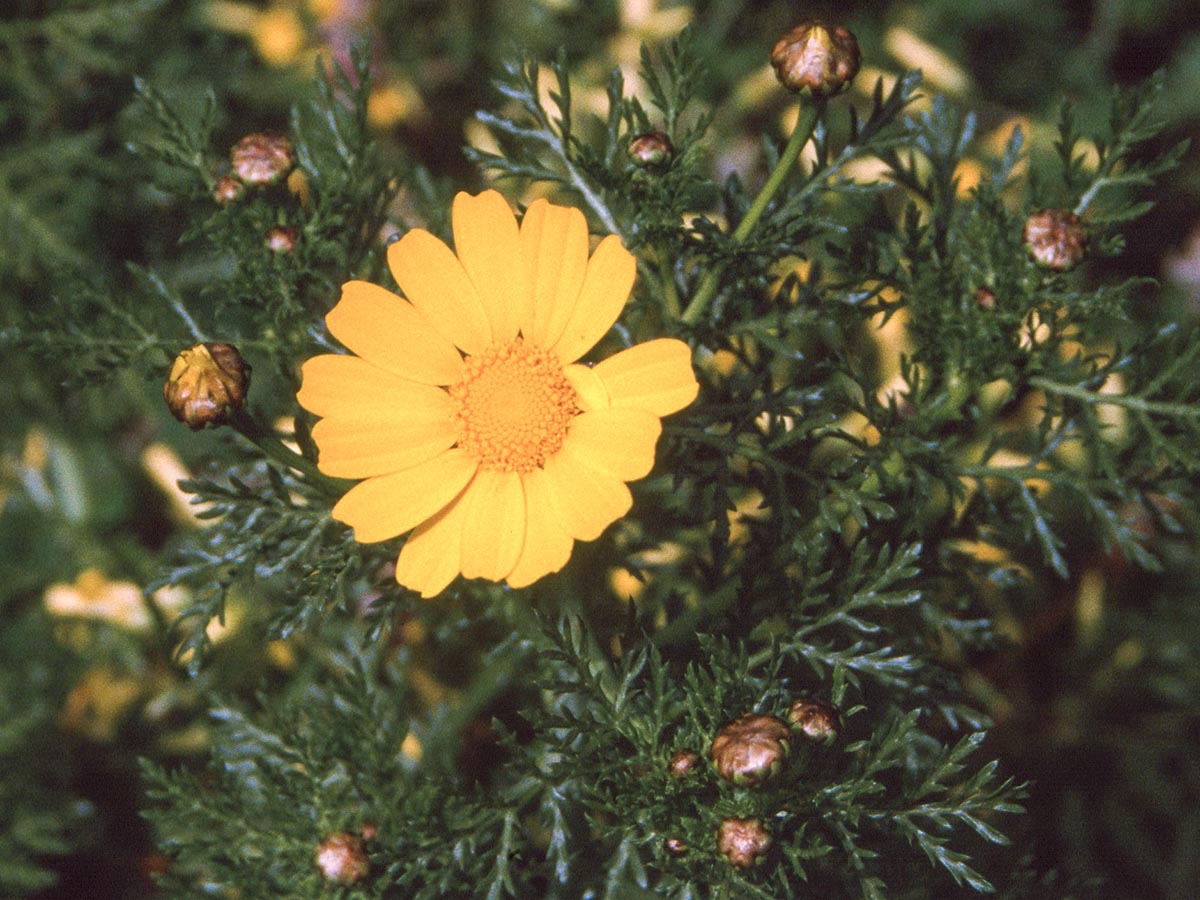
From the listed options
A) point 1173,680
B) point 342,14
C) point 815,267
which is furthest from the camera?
point 342,14

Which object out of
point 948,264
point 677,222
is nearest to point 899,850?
point 948,264

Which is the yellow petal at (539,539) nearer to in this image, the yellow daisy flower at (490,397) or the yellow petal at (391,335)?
the yellow daisy flower at (490,397)

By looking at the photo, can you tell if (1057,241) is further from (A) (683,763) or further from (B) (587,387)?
(A) (683,763)

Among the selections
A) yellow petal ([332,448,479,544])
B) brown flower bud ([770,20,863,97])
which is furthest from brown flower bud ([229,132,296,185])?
brown flower bud ([770,20,863,97])

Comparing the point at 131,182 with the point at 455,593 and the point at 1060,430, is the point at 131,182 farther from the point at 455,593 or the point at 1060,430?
the point at 1060,430

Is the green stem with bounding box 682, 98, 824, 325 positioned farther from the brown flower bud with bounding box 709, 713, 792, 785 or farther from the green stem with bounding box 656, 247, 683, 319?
the brown flower bud with bounding box 709, 713, 792, 785

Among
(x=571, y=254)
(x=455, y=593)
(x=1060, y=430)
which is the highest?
(x=571, y=254)
